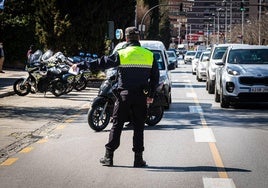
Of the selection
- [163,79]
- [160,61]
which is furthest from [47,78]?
[163,79]

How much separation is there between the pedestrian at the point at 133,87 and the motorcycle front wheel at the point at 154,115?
4.59 m

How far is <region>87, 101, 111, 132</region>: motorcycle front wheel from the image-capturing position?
490 inches

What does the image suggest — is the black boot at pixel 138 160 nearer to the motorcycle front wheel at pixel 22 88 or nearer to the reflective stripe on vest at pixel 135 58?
the reflective stripe on vest at pixel 135 58

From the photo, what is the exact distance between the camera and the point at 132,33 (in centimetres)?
873

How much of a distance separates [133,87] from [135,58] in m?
0.39

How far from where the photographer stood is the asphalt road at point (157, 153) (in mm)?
7780

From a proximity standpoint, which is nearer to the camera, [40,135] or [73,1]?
[40,135]

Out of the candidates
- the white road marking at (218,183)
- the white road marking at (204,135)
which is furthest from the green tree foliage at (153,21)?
the white road marking at (218,183)

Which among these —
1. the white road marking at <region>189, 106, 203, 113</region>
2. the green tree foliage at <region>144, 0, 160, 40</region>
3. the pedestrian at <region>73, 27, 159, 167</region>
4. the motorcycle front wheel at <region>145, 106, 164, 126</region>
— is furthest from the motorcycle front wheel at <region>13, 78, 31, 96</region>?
the green tree foliage at <region>144, 0, 160, 40</region>

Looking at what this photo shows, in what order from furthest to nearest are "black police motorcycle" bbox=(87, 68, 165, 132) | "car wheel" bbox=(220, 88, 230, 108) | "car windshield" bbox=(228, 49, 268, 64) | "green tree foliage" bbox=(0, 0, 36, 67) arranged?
"green tree foliage" bbox=(0, 0, 36, 67) → "car windshield" bbox=(228, 49, 268, 64) → "car wheel" bbox=(220, 88, 230, 108) → "black police motorcycle" bbox=(87, 68, 165, 132)

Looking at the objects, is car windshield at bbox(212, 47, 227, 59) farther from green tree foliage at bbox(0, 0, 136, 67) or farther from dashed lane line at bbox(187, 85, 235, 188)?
dashed lane line at bbox(187, 85, 235, 188)

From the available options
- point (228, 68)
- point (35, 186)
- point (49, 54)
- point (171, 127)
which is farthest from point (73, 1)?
point (35, 186)

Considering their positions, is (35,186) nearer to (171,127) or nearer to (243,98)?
(171,127)

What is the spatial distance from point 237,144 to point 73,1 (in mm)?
19262
